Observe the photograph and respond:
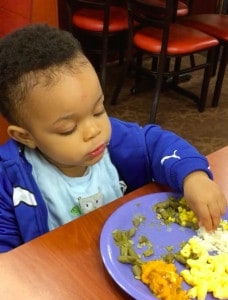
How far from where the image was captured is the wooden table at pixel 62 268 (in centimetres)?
66

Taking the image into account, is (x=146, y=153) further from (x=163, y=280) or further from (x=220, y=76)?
(x=220, y=76)

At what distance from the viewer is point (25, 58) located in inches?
29.8

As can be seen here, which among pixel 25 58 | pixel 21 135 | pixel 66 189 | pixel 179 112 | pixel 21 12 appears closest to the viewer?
pixel 25 58

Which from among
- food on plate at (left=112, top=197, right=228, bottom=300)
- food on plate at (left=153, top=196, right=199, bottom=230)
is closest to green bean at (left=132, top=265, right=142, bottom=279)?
food on plate at (left=112, top=197, right=228, bottom=300)

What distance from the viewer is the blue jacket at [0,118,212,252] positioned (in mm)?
847

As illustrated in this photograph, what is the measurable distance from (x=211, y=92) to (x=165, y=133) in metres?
2.37

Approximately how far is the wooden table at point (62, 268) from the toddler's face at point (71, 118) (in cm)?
14

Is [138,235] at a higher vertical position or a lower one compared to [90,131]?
lower

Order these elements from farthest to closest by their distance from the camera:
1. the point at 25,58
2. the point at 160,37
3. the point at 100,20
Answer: the point at 100,20
the point at 160,37
the point at 25,58

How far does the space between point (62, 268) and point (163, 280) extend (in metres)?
0.17

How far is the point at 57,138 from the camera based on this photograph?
0.79 meters

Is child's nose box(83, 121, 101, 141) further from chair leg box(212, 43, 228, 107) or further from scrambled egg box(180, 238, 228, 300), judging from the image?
chair leg box(212, 43, 228, 107)

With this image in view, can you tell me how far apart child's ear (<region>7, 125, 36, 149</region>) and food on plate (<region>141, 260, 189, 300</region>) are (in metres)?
0.35

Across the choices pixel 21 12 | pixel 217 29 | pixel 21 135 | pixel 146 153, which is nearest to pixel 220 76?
pixel 217 29
